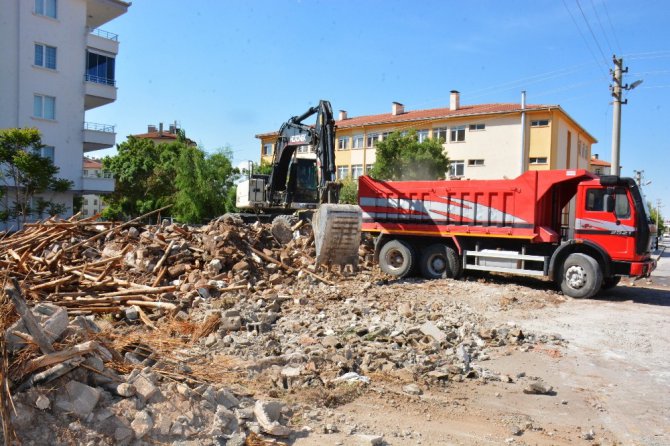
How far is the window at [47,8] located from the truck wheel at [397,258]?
24700 mm

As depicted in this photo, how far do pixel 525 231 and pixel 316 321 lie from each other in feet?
20.5

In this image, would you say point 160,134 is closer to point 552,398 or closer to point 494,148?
point 494,148

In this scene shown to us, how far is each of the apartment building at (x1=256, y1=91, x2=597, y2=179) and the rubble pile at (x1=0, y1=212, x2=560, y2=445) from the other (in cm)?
2639

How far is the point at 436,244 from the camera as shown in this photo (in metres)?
14.5

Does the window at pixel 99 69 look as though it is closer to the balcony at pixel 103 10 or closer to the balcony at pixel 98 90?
the balcony at pixel 98 90

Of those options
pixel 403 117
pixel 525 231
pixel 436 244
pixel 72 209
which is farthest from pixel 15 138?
pixel 403 117

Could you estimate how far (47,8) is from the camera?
97.2 feet

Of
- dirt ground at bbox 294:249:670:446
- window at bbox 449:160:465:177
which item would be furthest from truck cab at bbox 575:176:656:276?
window at bbox 449:160:465:177

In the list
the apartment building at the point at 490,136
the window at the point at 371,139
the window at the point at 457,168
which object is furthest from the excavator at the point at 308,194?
the window at the point at 371,139

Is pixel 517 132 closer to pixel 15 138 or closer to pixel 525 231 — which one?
pixel 525 231

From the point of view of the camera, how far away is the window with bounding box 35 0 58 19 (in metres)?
29.3

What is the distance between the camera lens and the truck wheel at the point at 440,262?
46.3 feet

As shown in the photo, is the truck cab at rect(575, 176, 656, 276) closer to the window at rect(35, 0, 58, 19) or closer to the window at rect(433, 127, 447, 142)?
the window at rect(35, 0, 58, 19)

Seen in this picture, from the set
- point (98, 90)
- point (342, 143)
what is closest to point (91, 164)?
point (342, 143)
